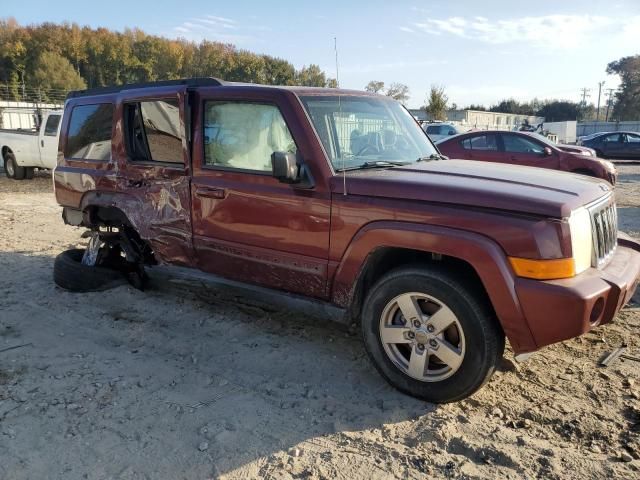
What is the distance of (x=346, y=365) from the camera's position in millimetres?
3871

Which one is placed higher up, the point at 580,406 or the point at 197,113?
the point at 197,113

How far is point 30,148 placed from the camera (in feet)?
49.2

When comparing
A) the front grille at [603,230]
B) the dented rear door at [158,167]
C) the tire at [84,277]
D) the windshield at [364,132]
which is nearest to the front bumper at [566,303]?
the front grille at [603,230]

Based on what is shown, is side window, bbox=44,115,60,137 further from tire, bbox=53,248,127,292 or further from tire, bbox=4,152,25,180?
tire, bbox=53,248,127,292

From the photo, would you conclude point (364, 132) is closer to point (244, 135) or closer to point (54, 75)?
point (244, 135)

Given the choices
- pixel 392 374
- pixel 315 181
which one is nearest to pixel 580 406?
pixel 392 374

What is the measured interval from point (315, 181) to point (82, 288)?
10.1 feet

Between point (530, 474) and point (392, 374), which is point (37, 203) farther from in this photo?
point (530, 474)

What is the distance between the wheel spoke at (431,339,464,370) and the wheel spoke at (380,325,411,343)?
20 cm

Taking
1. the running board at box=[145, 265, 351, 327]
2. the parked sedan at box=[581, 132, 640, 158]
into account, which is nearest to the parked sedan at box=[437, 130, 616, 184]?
the running board at box=[145, 265, 351, 327]

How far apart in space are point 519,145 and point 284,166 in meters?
10.3

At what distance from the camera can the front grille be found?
3.24 meters

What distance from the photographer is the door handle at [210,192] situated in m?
4.09

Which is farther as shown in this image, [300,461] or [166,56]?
[166,56]
